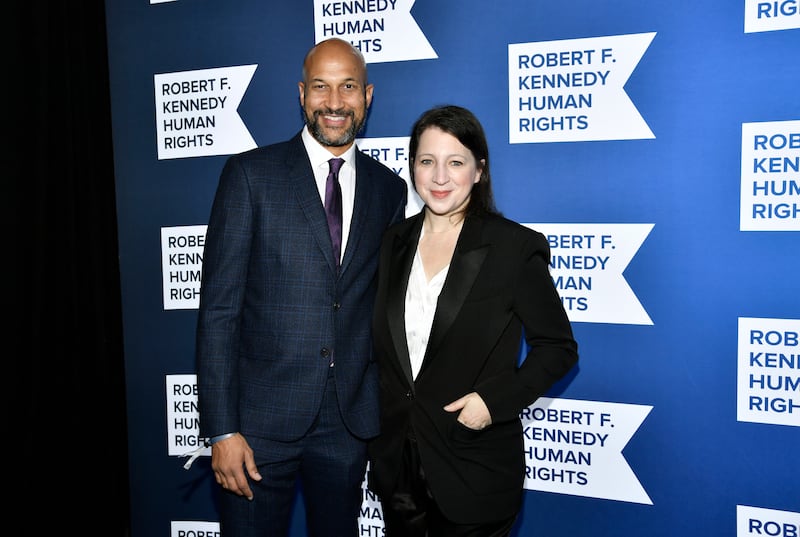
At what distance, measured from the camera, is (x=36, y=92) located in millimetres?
2250

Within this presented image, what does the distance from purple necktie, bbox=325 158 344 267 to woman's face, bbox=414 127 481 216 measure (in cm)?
26

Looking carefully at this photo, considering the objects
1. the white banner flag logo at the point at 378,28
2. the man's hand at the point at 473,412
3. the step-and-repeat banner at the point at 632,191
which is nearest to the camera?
the man's hand at the point at 473,412

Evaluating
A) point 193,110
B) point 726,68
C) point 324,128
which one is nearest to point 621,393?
point 726,68

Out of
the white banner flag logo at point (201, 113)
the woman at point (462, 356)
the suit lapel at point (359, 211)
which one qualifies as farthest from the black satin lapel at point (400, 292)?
the white banner flag logo at point (201, 113)

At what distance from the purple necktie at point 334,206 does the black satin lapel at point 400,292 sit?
0.52ft

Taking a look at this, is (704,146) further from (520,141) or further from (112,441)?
(112,441)

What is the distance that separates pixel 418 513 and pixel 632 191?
1304mm

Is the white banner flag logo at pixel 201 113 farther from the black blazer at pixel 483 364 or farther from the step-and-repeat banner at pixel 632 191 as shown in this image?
the black blazer at pixel 483 364

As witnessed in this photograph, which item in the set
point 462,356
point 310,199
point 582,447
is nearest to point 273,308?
point 310,199

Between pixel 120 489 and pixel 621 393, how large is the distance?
2167 millimetres

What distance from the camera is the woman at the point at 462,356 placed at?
1422 mm

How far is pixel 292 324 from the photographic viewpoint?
159 cm

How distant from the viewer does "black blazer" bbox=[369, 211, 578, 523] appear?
1418 millimetres

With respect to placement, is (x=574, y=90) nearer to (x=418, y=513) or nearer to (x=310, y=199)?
(x=310, y=199)
